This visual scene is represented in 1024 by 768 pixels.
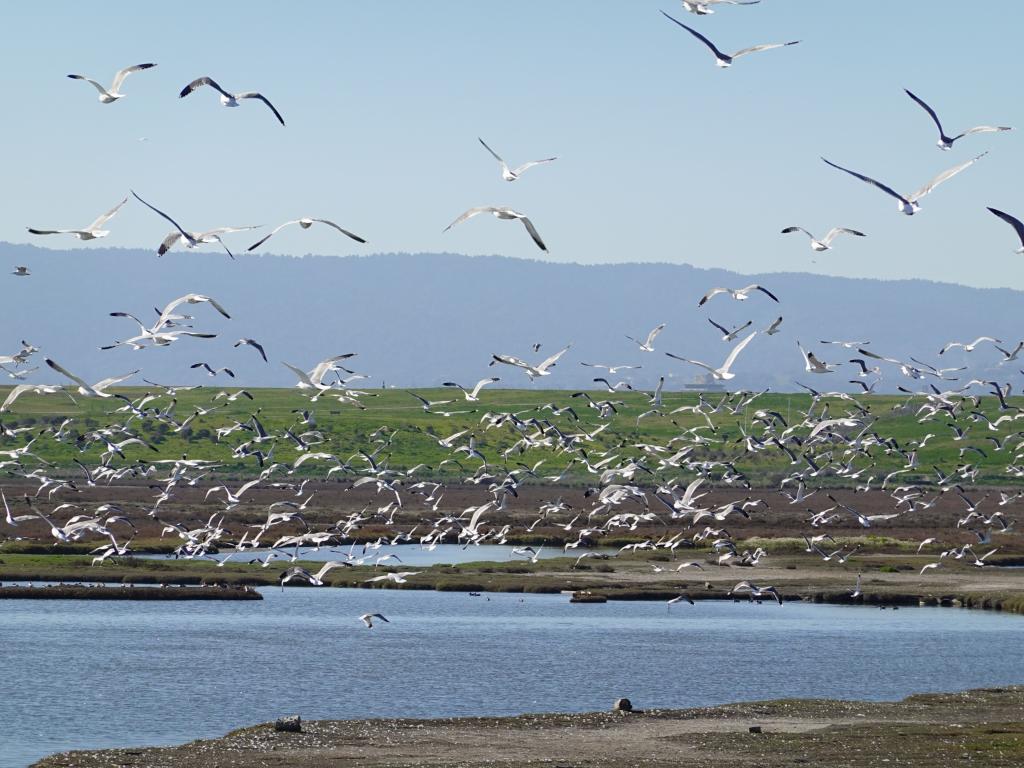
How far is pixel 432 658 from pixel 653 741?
1533 cm

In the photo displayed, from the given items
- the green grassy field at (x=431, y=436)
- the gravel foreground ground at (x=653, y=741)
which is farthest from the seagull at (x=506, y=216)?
the green grassy field at (x=431, y=436)

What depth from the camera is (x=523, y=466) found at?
321 ft

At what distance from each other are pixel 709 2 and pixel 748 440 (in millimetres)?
25826

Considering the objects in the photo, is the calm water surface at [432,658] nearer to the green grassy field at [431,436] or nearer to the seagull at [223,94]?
the seagull at [223,94]

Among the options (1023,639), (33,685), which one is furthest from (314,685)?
(1023,639)

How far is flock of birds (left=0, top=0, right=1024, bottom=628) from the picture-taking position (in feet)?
121

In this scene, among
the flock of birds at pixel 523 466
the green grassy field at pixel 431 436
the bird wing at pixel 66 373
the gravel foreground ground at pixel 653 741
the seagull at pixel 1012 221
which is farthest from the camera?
the green grassy field at pixel 431 436

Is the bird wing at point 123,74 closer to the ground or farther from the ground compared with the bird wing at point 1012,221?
farther from the ground

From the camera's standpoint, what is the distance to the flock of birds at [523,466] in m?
37.0

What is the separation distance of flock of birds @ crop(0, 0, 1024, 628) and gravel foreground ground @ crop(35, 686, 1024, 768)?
7388 mm

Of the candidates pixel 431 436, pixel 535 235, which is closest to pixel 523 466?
pixel 431 436

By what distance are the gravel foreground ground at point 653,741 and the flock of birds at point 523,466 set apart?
739 centimetres

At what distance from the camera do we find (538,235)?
2502 cm

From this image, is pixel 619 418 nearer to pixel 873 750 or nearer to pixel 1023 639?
pixel 1023 639
